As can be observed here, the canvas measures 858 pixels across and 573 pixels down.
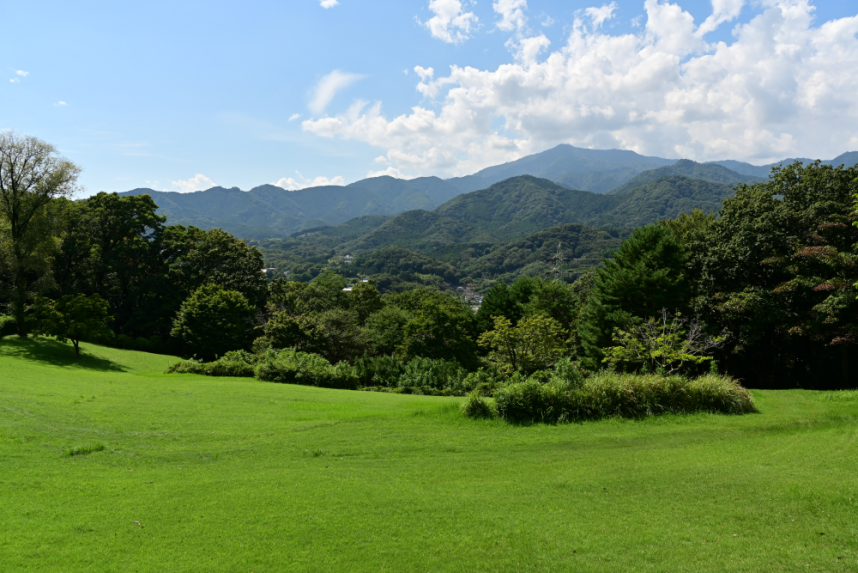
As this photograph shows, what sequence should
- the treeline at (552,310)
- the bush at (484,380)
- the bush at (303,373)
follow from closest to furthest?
the bush at (484,380), the treeline at (552,310), the bush at (303,373)

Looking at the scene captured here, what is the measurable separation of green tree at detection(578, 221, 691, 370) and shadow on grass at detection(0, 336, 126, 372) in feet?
99.7

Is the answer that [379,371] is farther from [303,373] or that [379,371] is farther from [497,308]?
[497,308]

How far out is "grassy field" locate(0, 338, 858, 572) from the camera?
5777mm

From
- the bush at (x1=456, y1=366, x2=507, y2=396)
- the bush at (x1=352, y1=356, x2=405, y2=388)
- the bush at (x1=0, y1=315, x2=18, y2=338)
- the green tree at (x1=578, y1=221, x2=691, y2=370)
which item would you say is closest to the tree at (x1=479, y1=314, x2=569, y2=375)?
the bush at (x1=456, y1=366, x2=507, y2=396)

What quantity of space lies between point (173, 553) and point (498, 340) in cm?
2306

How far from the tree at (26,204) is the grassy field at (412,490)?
787 inches

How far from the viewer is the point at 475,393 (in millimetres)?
14023

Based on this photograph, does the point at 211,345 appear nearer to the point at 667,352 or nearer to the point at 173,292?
the point at 173,292

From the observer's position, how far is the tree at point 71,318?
25.4 meters

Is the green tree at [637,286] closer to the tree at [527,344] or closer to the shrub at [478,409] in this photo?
the tree at [527,344]

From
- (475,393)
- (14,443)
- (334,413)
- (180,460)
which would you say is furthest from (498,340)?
(14,443)

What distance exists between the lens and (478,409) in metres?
13.6

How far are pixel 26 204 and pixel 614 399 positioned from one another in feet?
122

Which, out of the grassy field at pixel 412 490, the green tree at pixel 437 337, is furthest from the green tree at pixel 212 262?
the grassy field at pixel 412 490
